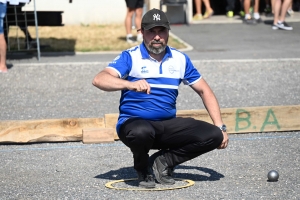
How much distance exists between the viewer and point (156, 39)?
20.7ft

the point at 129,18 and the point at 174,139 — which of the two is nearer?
the point at 174,139

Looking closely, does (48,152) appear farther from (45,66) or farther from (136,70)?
(45,66)

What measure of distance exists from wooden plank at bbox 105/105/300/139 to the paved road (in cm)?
9

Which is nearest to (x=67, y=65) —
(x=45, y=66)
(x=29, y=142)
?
(x=45, y=66)

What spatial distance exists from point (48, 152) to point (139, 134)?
6.62 ft

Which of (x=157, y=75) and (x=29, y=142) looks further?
(x=29, y=142)

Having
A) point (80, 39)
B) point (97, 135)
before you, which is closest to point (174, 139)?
point (97, 135)

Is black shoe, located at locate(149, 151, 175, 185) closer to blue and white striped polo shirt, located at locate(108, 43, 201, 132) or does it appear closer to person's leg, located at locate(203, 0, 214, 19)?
blue and white striped polo shirt, located at locate(108, 43, 201, 132)

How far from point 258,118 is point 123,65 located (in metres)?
2.71

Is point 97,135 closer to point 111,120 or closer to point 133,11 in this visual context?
point 111,120

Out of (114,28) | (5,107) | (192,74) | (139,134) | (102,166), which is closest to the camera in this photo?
(139,134)

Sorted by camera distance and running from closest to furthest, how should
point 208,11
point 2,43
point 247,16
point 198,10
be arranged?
point 2,43 → point 247,16 → point 198,10 → point 208,11

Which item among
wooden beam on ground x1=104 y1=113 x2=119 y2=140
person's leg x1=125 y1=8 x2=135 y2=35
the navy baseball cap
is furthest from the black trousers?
person's leg x1=125 y1=8 x2=135 y2=35

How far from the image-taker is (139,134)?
239 inches
